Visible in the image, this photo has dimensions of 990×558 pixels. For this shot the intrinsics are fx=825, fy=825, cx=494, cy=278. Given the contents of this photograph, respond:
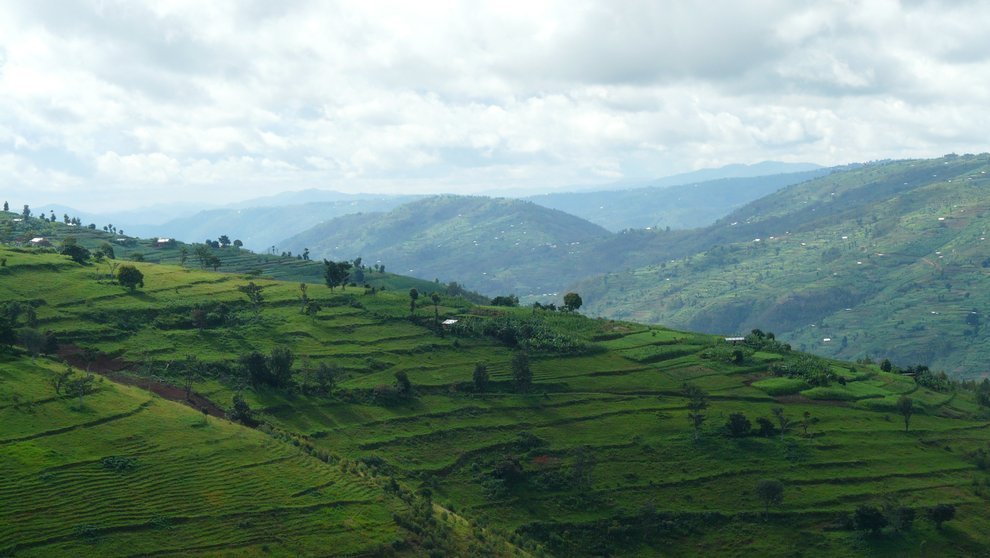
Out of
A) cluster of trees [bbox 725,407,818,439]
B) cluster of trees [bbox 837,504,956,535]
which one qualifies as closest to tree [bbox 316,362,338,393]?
cluster of trees [bbox 725,407,818,439]

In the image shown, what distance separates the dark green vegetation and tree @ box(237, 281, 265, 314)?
1807mm

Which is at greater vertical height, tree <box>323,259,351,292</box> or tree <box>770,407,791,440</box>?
tree <box>323,259,351,292</box>

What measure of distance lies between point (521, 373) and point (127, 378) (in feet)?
206

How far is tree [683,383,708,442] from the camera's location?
129 metres

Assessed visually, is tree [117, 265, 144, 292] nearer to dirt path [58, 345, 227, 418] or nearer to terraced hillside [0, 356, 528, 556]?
dirt path [58, 345, 227, 418]

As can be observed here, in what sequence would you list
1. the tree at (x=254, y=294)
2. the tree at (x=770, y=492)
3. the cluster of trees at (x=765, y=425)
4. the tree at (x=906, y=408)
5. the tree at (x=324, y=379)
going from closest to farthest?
the tree at (x=770, y=492) < the cluster of trees at (x=765, y=425) < the tree at (x=324, y=379) < the tree at (x=906, y=408) < the tree at (x=254, y=294)

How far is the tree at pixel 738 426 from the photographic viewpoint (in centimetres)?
12888

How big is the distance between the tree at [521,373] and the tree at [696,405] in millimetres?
27455

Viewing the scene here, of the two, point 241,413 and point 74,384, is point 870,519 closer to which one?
point 241,413

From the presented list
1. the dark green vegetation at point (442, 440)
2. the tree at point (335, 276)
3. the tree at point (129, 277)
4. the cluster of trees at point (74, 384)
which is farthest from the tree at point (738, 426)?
the tree at point (129, 277)

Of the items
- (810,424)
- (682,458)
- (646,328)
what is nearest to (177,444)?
(682,458)

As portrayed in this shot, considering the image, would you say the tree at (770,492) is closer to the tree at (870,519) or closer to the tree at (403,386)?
the tree at (870,519)

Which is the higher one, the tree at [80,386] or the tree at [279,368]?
the tree at [80,386]

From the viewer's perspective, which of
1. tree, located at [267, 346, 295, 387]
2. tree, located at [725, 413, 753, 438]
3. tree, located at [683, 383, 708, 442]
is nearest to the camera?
tree, located at [725, 413, 753, 438]
